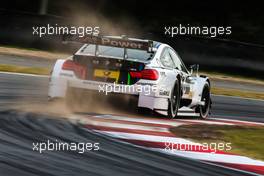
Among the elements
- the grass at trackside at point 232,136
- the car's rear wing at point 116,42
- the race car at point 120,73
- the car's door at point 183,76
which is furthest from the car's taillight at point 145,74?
the car's door at point 183,76

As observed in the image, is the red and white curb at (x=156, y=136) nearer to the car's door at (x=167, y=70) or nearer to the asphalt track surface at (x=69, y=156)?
the asphalt track surface at (x=69, y=156)

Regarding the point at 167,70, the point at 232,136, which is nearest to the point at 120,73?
the point at 167,70

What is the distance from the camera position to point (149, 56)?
10.8 meters

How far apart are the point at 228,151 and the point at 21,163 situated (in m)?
3.24

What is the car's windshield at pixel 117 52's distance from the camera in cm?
1066

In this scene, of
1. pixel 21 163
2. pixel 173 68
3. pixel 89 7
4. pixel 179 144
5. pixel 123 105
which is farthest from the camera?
pixel 89 7

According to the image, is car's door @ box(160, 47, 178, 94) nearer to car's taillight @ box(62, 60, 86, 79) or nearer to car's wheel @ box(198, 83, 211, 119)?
car's taillight @ box(62, 60, 86, 79)

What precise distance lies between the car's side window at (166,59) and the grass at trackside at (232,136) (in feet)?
3.45

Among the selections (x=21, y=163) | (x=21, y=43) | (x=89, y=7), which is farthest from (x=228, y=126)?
Answer: (x=89, y=7)

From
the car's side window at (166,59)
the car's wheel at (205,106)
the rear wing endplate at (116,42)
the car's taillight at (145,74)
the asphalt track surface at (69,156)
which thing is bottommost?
the asphalt track surface at (69,156)

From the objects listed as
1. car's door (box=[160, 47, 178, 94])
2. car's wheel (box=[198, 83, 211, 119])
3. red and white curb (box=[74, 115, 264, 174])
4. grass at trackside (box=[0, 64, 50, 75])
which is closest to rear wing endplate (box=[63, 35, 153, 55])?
car's door (box=[160, 47, 178, 94])

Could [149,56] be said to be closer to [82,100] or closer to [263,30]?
[82,100]

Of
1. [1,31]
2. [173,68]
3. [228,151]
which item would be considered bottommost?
[228,151]

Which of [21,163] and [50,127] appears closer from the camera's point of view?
[21,163]
